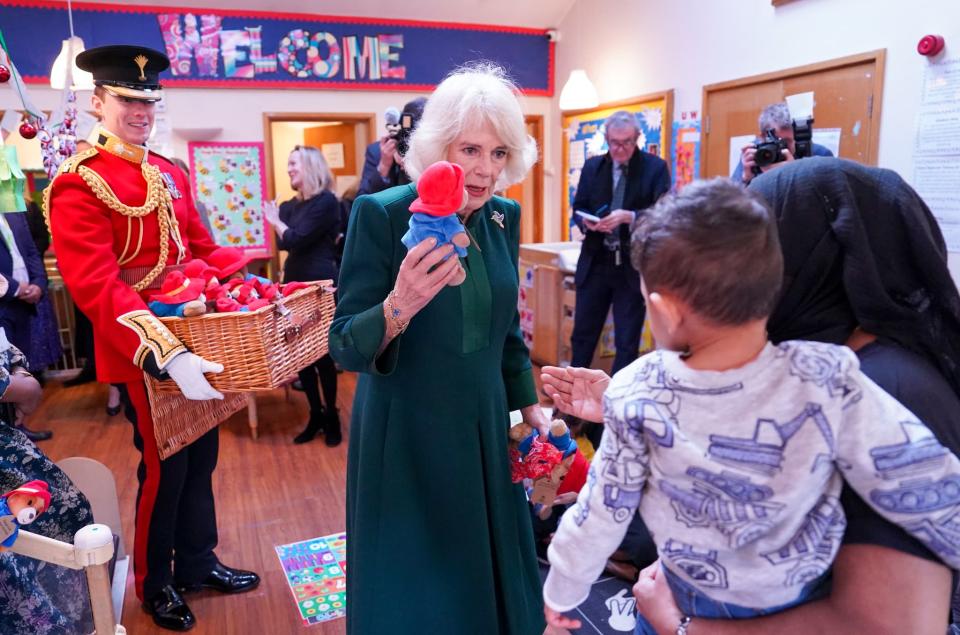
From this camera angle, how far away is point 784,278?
88cm

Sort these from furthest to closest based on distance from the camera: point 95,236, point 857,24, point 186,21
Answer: point 186,21
point 857,24
point 95,236

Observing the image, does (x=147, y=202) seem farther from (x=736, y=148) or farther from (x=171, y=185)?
(x=736, y=148)

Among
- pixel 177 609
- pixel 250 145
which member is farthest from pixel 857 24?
pixel 250 145

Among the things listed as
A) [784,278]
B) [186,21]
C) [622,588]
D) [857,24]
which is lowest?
[622,588]

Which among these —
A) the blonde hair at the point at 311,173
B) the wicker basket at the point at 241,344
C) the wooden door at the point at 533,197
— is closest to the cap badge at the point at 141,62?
the wicker basket at the point at 241,344

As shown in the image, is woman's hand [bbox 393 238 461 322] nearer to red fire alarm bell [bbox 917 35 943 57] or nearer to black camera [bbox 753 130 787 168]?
black camera [bbox 753 130 787 168]

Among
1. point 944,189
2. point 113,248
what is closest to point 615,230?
point 944,189

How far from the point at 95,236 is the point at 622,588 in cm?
195

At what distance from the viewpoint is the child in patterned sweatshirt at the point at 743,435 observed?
74 cm

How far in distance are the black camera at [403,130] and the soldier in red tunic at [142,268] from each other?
0.78m

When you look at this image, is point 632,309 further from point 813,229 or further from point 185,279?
point 813,229

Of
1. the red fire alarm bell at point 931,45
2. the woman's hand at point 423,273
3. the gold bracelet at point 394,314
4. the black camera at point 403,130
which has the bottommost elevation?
the gold bracelet at point 394,314

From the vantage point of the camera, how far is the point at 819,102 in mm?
3752

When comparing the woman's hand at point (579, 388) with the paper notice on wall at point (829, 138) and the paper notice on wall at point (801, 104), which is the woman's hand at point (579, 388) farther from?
the paper notice on wall at point (801, 104)
